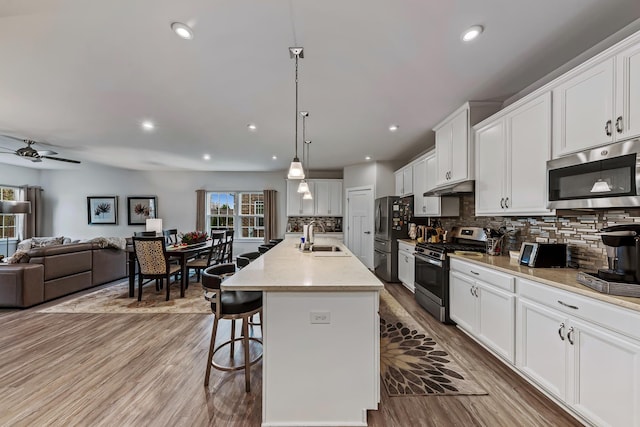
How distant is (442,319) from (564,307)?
5.26 feet

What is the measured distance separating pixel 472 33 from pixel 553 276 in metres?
1.86

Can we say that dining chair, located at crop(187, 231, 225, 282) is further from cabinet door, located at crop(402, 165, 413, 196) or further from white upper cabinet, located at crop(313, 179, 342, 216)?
cabinet door, located at crop(402, 165, 413, 196)

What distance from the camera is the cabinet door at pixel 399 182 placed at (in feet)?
17.8

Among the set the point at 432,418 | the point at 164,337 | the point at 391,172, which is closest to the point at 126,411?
the point at 164,337

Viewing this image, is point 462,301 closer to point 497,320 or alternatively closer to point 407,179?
point 497,320

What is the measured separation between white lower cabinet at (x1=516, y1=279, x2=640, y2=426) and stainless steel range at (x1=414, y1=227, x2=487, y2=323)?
106cm

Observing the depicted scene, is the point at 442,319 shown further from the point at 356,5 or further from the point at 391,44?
the point at 356,5

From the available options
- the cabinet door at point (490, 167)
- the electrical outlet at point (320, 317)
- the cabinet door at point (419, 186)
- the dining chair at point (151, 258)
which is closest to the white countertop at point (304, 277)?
the electrical outlet at point (320, 317)

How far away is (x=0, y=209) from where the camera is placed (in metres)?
5.76

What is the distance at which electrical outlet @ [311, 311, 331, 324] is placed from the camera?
1.65 m

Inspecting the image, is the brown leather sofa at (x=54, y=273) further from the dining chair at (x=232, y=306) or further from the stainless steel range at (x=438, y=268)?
the stainless steel range at (x=438, y=268)

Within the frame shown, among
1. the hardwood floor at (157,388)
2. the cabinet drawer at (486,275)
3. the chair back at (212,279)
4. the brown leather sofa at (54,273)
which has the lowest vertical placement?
the hardwood floor at (157,388)

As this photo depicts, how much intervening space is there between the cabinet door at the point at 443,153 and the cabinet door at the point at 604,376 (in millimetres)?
2298

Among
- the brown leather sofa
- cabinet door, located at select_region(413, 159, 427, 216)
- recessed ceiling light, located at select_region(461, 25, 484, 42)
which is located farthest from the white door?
the brown leather sofa
